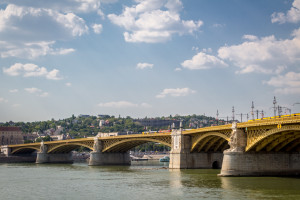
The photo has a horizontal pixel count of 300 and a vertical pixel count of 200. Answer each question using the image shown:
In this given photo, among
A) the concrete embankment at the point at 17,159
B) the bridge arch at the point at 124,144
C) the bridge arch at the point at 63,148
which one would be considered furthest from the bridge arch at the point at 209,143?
the concrete embankment at the point at 17,159

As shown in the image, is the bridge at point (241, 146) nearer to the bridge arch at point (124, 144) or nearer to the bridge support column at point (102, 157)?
the bridge arch at point (124, 144)

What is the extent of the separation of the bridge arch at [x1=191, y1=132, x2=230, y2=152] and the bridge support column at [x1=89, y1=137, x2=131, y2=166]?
3335 centimetres

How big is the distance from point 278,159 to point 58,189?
31753 mm

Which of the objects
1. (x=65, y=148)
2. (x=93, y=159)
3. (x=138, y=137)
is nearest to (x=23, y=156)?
(x=65, y=148)

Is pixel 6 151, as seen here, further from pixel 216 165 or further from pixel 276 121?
pixel 276 121

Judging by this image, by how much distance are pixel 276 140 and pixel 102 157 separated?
57.6m

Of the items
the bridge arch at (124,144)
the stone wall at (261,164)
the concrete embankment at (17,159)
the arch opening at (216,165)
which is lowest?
the concrete embankment at (17,159)

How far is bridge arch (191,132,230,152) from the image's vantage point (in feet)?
259

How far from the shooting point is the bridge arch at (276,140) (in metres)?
56.0

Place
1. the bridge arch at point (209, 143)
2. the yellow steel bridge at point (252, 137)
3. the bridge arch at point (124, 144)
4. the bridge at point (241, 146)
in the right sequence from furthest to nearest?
the bridge arch at point (124, 144) < the bridge arch at point (209, 143) < the bridge at point (241, 146) < the yellow steel bridge at point (252, 137)

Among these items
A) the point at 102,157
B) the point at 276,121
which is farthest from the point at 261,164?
the point at 102,157

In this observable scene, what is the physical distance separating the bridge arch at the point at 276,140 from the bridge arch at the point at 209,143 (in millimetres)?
14692

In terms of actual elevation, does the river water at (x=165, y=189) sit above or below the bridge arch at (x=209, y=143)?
below

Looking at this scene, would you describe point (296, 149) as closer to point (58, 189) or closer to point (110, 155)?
point (58, 189)
